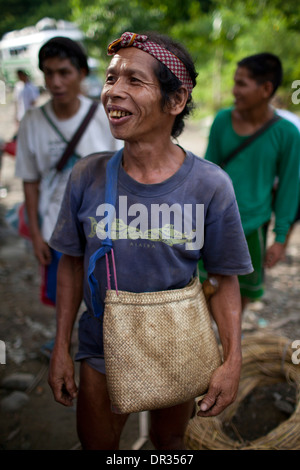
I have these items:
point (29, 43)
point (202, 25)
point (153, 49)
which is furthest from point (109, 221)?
point (202, 25)

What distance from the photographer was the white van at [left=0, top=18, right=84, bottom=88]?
35.0 ft

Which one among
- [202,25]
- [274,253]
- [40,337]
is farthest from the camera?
[202,25]

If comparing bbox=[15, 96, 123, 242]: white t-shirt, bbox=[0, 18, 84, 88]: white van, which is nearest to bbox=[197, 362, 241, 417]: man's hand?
bbox=[15, 96, 123, 242]: white t-shirt

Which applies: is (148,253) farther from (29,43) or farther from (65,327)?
(29,43)

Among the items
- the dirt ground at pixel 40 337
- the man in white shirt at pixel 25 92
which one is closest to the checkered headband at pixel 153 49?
the dirt ground at pixel 40 337

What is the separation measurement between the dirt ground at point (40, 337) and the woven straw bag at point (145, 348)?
48.9 inches

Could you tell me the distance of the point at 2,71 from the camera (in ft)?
42.6

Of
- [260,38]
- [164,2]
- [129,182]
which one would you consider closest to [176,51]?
[129,182]

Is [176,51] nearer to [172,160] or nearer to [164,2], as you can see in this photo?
[172,160]

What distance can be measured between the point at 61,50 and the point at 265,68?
136 centimetres

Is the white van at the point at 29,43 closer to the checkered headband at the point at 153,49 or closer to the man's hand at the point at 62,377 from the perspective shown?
the checkered headband at the point at 153,49

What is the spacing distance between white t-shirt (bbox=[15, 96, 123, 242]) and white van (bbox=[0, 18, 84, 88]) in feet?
27.4

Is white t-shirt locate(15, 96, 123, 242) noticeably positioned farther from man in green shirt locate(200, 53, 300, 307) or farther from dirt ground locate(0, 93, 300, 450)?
dirt ground locate(0, 93, 300, 450)

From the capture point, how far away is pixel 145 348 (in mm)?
1378
